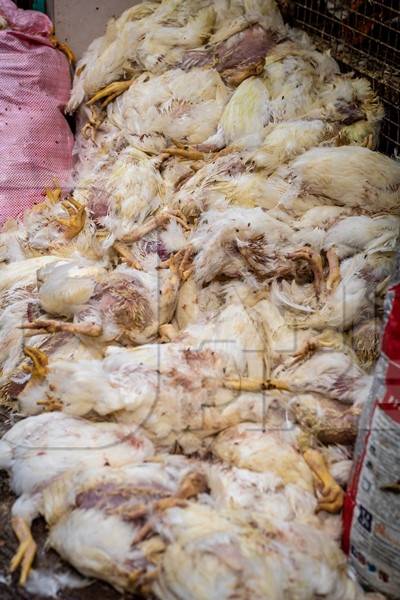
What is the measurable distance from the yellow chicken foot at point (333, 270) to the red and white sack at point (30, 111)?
82.6 inches

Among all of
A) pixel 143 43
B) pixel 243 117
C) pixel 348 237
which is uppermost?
pixel 143 43

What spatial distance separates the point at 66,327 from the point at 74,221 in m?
0.98

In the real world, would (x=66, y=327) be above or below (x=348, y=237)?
below

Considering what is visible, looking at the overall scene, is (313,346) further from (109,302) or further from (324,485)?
(109,302)

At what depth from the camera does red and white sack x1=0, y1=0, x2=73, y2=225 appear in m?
4.52

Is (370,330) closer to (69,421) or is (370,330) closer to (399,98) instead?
(69,421)

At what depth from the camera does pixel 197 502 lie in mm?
2414

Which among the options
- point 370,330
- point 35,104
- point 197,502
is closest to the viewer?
point 197,502

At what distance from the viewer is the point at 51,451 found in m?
2.61

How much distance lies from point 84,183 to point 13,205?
0.47m

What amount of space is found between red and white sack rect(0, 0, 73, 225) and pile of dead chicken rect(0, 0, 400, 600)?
21cm

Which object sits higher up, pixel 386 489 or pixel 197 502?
pixel 386 489

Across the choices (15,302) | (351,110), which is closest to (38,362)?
(15,302)

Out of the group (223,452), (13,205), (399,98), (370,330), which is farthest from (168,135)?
(223,452)
